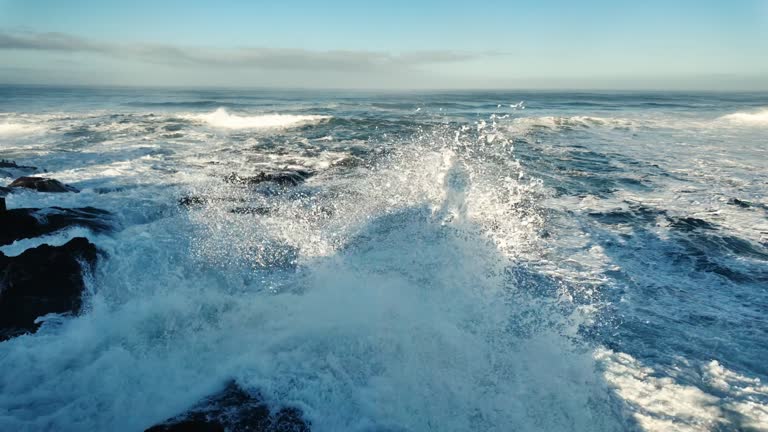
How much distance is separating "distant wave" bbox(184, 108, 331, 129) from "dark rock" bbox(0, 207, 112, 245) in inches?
719

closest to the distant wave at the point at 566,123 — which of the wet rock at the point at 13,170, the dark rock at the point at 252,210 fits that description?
the dark rock at the point at 252,210

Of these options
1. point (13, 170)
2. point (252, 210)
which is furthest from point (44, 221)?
point (13, 170)

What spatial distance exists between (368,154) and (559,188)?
7241mm

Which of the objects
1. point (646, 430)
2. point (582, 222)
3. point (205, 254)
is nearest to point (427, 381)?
point (646, 430)

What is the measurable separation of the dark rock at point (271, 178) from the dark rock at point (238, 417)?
798 centimetres

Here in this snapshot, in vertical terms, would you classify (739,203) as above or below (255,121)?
below

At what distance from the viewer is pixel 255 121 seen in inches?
1107

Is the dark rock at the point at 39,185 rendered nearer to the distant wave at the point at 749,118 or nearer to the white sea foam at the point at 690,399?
the white sea foam at the point at 690,399

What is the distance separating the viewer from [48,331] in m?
4.86

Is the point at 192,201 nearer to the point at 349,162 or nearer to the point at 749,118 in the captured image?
the point at 349,162

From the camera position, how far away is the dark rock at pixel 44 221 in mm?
6746

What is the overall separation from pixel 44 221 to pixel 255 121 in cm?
2203

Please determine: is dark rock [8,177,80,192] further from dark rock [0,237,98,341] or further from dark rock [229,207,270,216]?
dark rock [0,237,98,341]

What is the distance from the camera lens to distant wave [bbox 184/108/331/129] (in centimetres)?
2623
